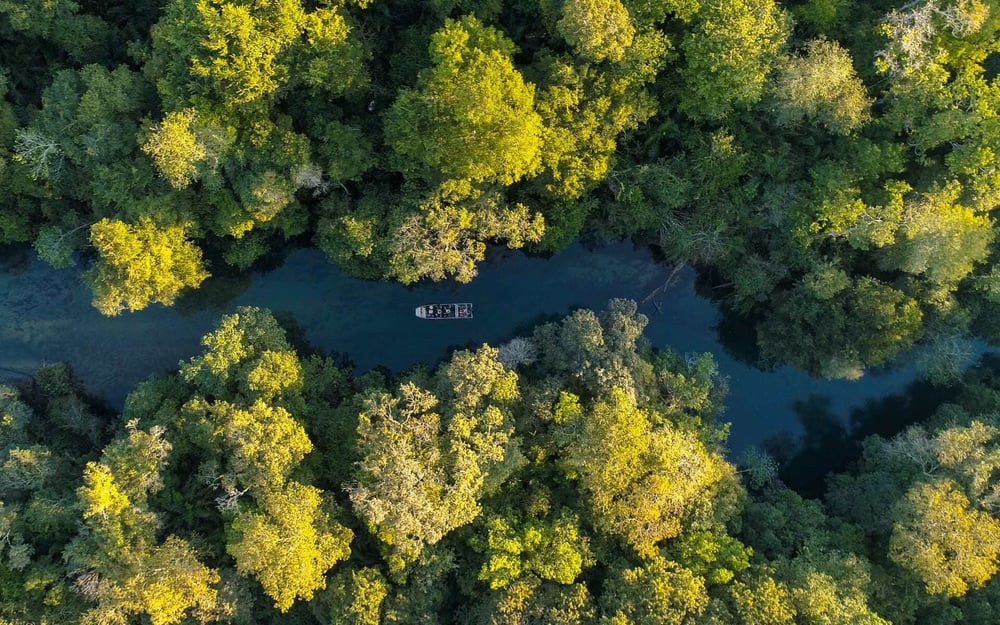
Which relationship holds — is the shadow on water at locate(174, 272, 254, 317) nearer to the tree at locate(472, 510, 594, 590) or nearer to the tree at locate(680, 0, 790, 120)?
the tree at locate(472, 510, 594, 590)

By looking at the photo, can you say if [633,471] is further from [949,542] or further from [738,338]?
[949,542]

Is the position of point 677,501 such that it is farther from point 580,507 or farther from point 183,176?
point 183,176

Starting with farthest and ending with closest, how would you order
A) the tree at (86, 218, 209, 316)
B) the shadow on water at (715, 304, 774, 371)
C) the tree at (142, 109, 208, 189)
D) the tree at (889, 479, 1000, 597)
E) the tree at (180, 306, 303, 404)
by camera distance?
the shadow on water at (715, 304, 774, 371) → the tree at (180, 306, 303, 404) → the tree at (86, 218, 209, 316) → the tree at (142, 109, 208, 189) → the tree at (889, 479, 1000, 597)

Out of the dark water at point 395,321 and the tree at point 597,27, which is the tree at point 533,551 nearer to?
the dark water at point 395,321

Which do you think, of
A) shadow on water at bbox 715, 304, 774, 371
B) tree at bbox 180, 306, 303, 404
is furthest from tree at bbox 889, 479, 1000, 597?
tree at bbox 180, 306, 303, 404

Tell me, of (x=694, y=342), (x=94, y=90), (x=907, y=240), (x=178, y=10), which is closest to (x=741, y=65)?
(x=907, y=240)

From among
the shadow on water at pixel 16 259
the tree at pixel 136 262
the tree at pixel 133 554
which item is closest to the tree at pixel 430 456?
the tree at pixel 133 554
